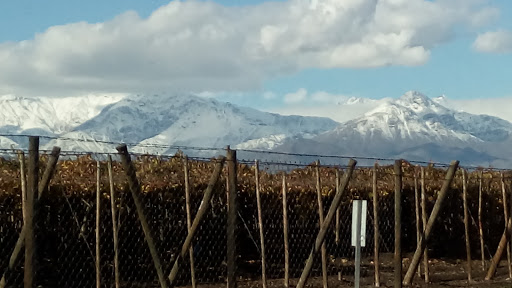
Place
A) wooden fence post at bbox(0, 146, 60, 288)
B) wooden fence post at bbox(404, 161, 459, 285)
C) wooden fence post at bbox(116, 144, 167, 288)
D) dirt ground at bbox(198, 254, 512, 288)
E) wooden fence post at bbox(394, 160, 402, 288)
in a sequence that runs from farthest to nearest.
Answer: dirt ground at bbox(198, 254, 512, 288) < wooden fence post at bbox(404, 161, 459, 285) < wooden fence post at bbox(394, 160, 402, 288) < wooden fence post at bbox(116, 144, 167, 288) < wooden fence post at bbox(0, 146, 60, 288)

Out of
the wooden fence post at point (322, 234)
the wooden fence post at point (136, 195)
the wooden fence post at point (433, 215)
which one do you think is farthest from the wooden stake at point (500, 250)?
the wooden fence post at point (136, 195)

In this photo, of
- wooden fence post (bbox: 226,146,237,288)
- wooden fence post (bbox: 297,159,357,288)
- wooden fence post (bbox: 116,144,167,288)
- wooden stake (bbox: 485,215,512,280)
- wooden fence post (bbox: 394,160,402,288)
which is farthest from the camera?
wooden stake (bbox: 485,215,512,280)

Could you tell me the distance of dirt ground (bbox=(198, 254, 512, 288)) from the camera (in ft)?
54.2

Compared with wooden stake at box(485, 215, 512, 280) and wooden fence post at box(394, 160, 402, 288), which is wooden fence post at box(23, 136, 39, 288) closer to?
wooden fence post at box(394, 160, 402, 288)

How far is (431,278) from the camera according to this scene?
1797 centimetres

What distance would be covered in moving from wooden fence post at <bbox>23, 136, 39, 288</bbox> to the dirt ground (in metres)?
6.14

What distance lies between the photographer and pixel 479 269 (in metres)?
20.8

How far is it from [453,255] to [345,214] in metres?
4.84

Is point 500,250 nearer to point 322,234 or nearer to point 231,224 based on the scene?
point 322,234

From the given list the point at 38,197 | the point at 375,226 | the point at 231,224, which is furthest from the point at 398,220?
the point at 38,197

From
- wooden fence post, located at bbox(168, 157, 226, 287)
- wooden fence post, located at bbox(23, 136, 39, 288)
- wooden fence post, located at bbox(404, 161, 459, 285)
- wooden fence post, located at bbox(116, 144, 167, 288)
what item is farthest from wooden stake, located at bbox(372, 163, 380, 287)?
wooden fence post, located at bbox(23, 136, 39, 288)

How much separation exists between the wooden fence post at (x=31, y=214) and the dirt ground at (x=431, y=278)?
6.14m

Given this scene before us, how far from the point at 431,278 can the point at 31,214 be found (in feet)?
33.8

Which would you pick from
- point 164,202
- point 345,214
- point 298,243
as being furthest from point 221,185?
point 345,214
